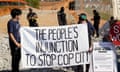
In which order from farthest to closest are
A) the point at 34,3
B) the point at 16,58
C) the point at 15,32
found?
the point at 34,3
the point at 16,58
the point at 15,32

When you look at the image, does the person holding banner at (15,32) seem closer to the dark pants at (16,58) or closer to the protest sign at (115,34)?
the dark pants at (16,58)

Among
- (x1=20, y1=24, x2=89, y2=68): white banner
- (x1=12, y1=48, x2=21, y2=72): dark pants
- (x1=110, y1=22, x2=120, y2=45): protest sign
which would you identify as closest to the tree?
(x1=110, y1=22, x2=120, y2=45): protest sign

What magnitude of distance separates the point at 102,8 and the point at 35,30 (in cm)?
3151

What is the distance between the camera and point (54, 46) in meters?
10.4

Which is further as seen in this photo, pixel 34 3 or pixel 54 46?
pixel 34 3

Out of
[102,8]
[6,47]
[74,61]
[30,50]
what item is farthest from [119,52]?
[102,8]

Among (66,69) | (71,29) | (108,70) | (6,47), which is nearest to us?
(108,70)

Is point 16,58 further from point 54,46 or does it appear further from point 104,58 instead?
point 104,58

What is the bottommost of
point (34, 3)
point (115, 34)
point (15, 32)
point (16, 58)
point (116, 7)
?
point (34, 3)

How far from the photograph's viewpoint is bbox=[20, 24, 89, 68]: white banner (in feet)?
33.6

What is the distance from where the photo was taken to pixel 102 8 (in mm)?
41438

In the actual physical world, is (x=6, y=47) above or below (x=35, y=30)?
below

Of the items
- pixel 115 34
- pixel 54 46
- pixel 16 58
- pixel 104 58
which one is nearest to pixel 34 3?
pixel 115 34

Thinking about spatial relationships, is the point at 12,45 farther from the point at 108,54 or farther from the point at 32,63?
the point at 108,54
